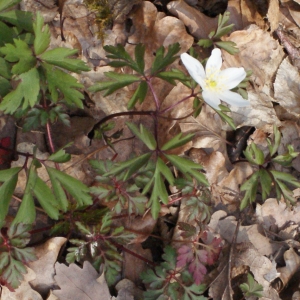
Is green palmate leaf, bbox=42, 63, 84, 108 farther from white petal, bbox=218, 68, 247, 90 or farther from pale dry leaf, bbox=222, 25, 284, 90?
pale dry leaf, bbox=222, 25, 284, 90

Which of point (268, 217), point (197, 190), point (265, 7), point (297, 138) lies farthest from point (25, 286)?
point (265, 7)

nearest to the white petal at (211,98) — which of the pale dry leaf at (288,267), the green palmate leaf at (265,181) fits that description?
the green palmate leaf at (265,181)

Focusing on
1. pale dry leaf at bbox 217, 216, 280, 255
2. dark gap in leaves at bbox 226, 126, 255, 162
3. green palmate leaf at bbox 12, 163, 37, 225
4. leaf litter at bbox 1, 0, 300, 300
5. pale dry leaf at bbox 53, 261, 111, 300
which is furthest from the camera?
dark gap in leaves at bbox 226, 126, 255, 162

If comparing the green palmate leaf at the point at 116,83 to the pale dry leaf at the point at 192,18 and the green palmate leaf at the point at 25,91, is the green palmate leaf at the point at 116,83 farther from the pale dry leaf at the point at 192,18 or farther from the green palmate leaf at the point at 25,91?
the pale dry leaf at the point at 192,18

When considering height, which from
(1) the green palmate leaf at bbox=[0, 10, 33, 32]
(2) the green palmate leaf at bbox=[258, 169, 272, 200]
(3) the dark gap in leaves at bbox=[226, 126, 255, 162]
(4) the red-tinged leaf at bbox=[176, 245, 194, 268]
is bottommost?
(4) the red-tinged leaf at bbox=[176, 245, 194, 268]

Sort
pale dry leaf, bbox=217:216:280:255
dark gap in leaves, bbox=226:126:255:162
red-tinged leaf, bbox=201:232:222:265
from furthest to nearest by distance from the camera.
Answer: dark gap in leaves, bbox=226:126:255:162 < pale dry leaf, bbox=217:216:280:255 < red-tinged leaf, bbox=201:232:222:265

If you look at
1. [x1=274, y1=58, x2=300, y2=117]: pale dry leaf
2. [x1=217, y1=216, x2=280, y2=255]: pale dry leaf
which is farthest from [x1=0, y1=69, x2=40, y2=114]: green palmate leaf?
[x1=274, y1=58, x2=300, y2=117]: pale dry leaf

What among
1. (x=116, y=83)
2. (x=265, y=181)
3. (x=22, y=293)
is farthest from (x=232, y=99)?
(x=22, y=293)
